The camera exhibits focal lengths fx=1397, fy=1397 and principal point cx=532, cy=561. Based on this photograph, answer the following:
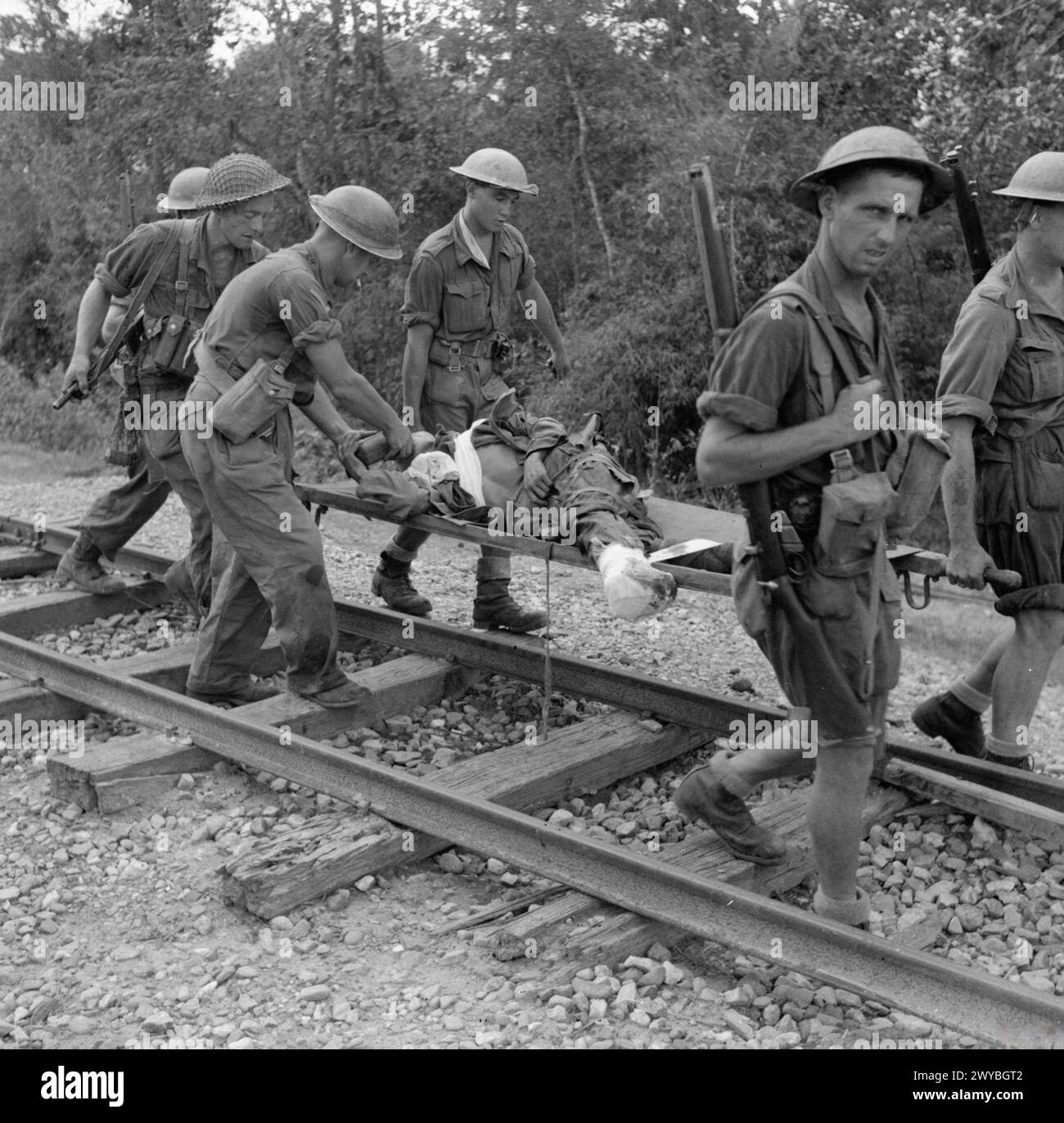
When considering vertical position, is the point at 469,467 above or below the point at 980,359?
below

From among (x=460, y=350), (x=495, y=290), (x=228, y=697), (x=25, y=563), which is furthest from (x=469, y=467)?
(x=25, y=563)

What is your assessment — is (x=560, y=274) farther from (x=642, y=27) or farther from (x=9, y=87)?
(x=9, y=87)

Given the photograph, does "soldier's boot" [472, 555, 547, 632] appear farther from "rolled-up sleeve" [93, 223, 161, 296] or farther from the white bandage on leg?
"rolled-up sleeve" [93, 223, 161, 296]

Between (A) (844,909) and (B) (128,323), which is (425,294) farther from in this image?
(A) (844,909)

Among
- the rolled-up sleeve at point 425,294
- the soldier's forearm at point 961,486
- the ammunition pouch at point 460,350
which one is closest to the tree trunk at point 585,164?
the ammunition pouch at point 460,350

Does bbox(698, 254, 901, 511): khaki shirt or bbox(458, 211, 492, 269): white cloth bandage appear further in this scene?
bbox(458, 211, 492, 269): white cloth bandage

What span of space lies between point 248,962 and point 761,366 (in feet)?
7.76

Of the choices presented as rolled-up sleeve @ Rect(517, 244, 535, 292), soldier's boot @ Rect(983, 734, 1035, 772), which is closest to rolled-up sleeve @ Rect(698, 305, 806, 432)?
soldier's boot @ Rect(983, 734, 1035, 772)

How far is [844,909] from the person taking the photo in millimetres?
4172

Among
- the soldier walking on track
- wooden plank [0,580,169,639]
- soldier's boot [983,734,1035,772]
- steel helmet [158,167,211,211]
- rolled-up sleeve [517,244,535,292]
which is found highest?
steel helmet [158,167,211,211]

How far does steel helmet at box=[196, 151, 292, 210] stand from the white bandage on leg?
247 cm

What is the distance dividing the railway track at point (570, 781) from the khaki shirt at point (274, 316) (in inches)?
57.6

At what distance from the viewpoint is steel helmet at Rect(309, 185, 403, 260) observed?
568 centimetres

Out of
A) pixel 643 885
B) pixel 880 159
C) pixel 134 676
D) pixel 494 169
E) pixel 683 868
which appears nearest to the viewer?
pixel 880 159
